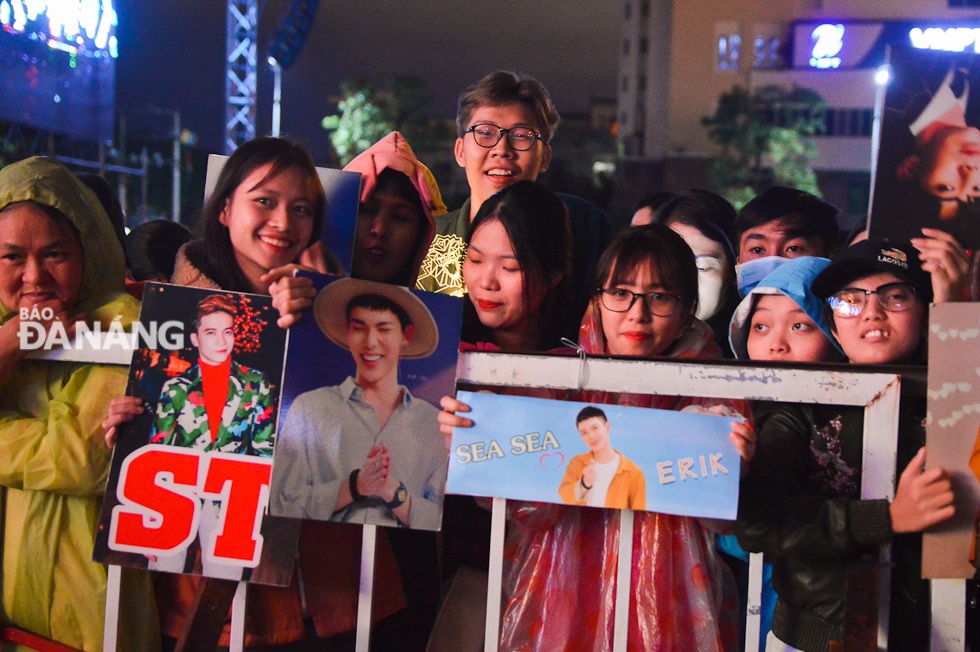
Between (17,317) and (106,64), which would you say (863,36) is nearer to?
(106,64)

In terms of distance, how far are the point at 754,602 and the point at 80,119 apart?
1690 cm

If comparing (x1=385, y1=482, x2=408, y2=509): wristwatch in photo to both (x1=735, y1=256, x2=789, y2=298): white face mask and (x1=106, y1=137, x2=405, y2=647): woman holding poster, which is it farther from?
(x1=735, y1=256, x2=789, y2=298): white face mask

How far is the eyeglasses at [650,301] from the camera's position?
65.6 inches

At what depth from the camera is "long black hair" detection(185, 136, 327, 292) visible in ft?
5.70

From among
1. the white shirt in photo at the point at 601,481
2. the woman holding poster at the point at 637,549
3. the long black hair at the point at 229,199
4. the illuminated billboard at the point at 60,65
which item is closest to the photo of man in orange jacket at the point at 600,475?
the white shirt in photo at the point at 601,481

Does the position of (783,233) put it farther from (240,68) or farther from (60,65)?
(240,68)

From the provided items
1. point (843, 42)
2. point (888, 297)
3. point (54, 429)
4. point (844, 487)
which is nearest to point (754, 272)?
point (888, 297)

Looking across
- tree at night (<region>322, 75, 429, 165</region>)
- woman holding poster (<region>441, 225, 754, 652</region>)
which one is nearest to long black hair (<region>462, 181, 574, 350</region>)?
woman holding poster (<region>441, 225, 754, 652</region>)

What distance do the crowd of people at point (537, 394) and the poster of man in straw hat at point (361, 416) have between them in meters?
0.04

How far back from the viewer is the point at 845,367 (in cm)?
146

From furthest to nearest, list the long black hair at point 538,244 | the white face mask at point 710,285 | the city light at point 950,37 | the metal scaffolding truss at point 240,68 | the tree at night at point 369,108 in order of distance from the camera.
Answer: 1. the city light at point 950,37
2. the tree at night at point 369,108
3. the metal scaffolding truss at point 240,68
4. the white face mask at point 710,285
5. the long black hair at point 538,244

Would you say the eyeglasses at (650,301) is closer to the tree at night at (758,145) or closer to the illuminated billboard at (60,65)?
the illuminated billboard at (60,65)

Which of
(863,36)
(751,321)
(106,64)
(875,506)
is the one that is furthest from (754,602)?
(863,36)

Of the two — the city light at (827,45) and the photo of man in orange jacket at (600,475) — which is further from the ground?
the city light at (827,45)
